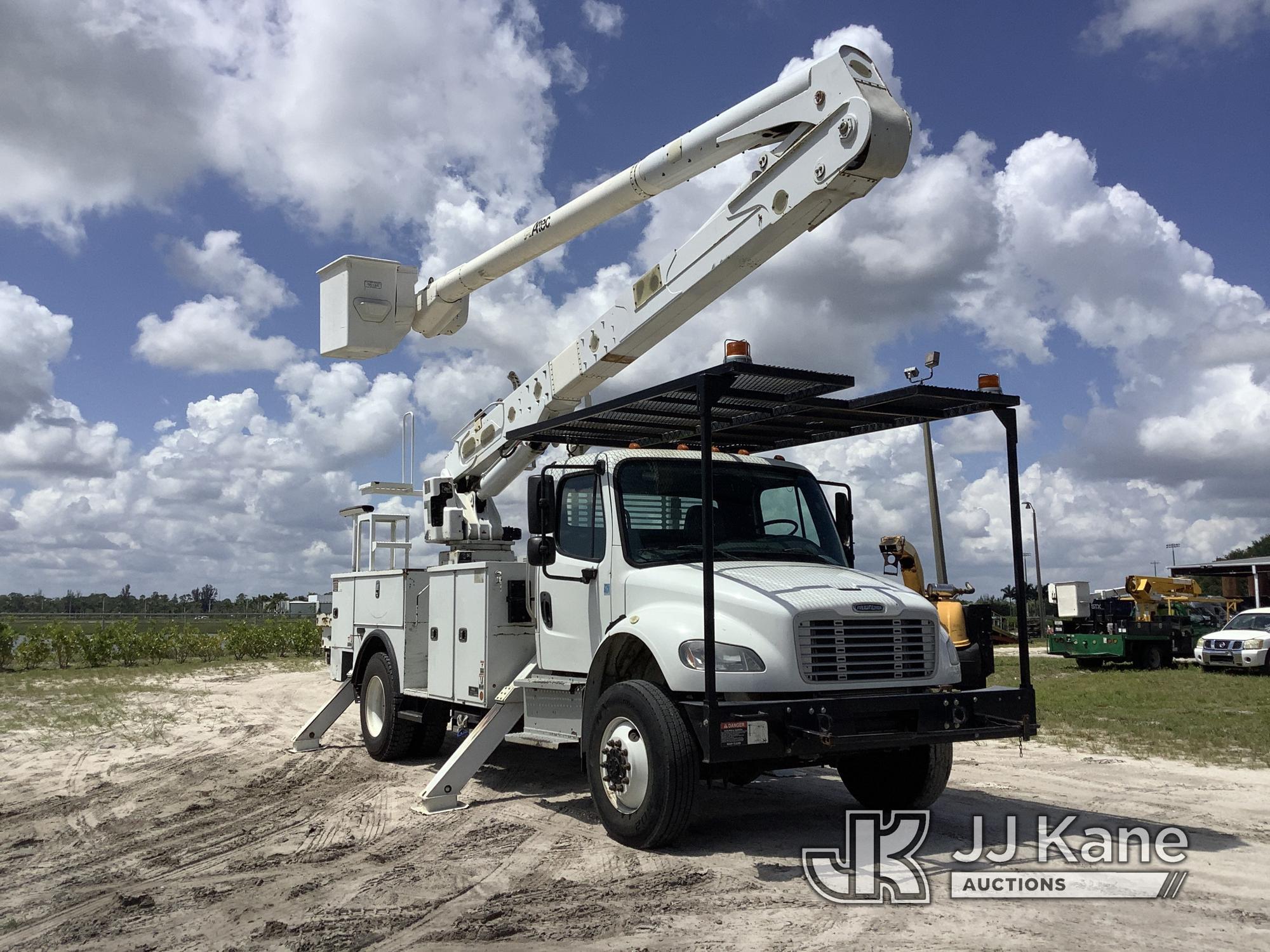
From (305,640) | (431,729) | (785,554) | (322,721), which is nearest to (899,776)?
(785,554)

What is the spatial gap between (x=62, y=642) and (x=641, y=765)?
2413cm

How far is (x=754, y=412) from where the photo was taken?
318 inches

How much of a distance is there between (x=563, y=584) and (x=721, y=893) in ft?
9.88

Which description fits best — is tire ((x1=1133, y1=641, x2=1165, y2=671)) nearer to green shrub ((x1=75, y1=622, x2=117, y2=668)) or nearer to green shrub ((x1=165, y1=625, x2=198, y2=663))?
green shrub ((x1=165, y1=625, x2=198, y2=663))

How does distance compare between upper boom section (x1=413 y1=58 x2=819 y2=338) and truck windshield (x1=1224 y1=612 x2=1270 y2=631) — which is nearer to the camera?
upper boom section (x1=413 y1=58 x2=819 y2=338)

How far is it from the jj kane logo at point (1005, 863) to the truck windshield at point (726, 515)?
2.03 metres

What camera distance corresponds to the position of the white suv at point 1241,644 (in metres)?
22.5

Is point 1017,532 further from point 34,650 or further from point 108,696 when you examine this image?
point 34,650

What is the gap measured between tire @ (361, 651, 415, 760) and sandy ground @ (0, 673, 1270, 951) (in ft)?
0.85

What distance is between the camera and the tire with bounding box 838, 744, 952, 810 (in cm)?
732

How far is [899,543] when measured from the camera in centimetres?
1469

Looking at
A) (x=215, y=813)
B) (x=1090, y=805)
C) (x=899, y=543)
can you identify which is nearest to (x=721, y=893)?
(x=1090, y=805)

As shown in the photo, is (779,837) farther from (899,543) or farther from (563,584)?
(899,543)

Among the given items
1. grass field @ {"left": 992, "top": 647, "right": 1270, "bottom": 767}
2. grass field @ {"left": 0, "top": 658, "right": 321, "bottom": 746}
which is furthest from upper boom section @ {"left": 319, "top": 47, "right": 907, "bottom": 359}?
grass field @ {"left": 992, "top": 647, "right": 1270, "bottom": 767}
